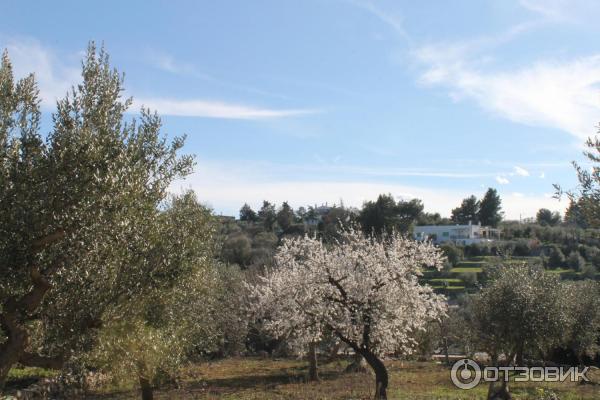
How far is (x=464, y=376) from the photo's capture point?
25.2 metres

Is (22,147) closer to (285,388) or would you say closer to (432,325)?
(285,388)

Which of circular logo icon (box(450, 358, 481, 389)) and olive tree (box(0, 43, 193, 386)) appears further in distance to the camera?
circular logo icon (box(450, 358, 481, 389))

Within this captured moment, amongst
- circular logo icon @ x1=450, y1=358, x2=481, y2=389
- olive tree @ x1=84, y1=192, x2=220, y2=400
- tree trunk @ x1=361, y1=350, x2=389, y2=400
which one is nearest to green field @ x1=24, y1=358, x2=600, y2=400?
circular logo icon @ x1=450, y1=358, x2=481, y2=389

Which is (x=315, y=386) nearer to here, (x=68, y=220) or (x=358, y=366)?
(x=358, y=366)

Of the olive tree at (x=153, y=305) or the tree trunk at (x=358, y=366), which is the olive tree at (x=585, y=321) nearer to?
the tree trunk at (x=358, y=366)

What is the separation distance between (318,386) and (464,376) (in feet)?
25.1

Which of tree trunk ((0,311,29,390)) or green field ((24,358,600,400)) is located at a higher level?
tree trunk ((0,311,29,390))

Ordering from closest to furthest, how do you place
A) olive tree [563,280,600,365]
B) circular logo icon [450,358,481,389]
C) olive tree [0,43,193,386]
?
olive tree [0,43,193,386] < circular logo icon [450,358,481,389] < olive tree [563,280,600,365]

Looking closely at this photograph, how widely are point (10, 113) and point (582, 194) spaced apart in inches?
342

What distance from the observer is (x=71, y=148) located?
24.8 feet

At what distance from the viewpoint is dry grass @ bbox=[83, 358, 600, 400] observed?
19.7 metres

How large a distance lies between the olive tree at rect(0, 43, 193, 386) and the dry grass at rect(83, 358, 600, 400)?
41.7ft

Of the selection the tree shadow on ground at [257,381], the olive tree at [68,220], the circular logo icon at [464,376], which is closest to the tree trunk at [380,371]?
the circular logo icon at [464,376]

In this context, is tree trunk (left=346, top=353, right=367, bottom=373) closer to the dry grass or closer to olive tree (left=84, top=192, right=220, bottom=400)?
the dry grass
